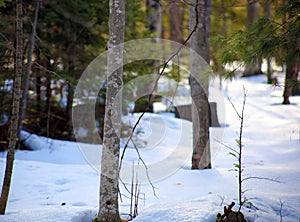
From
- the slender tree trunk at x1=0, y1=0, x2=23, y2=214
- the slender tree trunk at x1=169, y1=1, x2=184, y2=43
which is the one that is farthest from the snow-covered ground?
the slender tree trunk at x1=169, y1=1, x2=184, y2=43

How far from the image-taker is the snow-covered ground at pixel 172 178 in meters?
3.47

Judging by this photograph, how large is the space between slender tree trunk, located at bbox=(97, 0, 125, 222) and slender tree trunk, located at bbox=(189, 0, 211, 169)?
8.94 feet

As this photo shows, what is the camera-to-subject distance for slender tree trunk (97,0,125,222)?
3205mm

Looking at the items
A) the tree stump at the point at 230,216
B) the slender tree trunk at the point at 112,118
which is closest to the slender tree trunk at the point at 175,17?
the slender tree trunk at the point at 112,118

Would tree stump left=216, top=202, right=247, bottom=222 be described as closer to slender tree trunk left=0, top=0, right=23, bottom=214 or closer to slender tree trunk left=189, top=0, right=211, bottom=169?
slender tree trunk left=0, top=0, right=23, bottom=214

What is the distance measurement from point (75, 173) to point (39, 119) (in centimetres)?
354

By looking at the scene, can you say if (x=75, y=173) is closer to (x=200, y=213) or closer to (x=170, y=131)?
(x=200, y=213)

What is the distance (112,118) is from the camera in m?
3.24

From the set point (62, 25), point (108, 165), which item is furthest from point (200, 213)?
point (62, 25)

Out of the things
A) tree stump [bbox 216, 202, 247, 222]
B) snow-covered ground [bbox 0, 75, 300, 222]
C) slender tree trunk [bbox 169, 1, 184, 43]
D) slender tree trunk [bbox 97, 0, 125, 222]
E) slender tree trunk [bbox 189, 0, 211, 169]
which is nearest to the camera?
tree stump [bbox 216, 202, 247, 222]

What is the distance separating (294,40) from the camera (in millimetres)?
3729

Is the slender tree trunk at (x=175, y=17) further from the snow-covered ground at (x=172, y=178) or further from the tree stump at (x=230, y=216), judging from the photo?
the tree stump at (x=230, y=216)

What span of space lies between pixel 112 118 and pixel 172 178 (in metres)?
2.60

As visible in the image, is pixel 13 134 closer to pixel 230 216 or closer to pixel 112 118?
pixel 112 118
